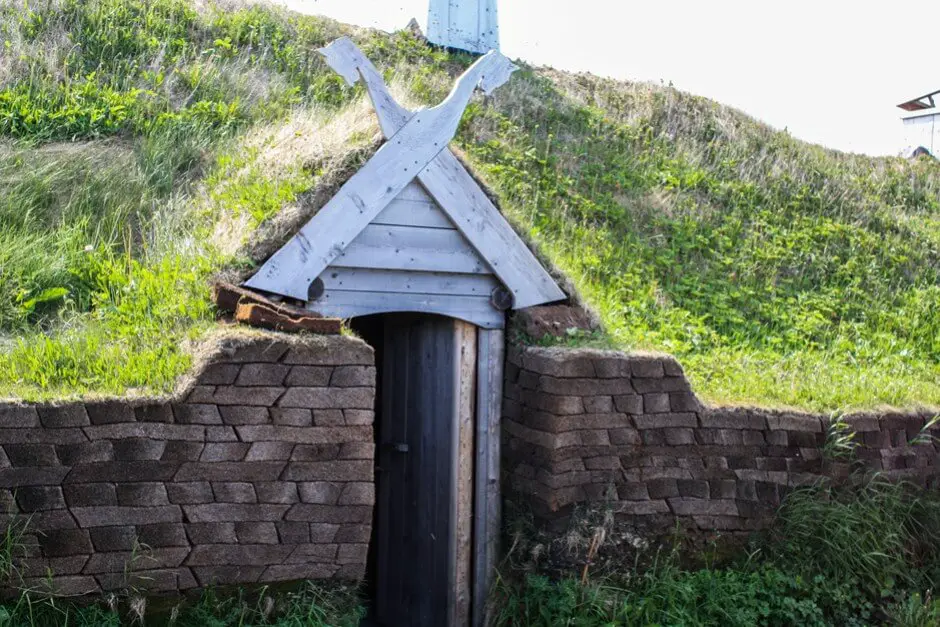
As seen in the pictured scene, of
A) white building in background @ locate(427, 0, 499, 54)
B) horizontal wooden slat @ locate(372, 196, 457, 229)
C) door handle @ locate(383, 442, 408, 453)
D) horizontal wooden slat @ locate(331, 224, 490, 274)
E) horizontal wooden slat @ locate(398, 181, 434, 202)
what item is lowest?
door handle @ locate(383, 442, 408, 453)

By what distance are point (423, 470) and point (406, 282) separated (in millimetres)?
1336

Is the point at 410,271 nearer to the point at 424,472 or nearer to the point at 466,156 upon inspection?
the point at 424,472

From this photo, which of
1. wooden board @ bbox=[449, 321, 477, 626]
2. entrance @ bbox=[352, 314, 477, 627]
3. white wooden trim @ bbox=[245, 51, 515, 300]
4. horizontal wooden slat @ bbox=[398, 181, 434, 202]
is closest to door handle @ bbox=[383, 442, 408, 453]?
entrance @ bbox=[352, 314, 477, 627]

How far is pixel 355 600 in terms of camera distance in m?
5.02

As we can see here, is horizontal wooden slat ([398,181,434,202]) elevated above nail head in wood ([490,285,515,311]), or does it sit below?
above

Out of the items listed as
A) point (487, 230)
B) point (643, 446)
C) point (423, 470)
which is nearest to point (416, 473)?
point (423, 470)

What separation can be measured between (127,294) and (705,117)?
939 cm

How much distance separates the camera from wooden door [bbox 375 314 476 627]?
5996 millimetres

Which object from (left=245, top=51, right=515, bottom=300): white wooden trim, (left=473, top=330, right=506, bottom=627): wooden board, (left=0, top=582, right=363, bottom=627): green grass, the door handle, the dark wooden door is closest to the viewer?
(left=0, top=582, right=363, bottom=627): green grass

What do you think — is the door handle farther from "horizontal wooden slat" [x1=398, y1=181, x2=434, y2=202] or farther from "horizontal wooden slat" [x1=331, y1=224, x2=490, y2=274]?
"horizontal wooden slat" [x1=398, y1=181, x2=434, y2=202]

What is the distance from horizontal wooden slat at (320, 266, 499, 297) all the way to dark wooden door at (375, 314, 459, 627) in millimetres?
274

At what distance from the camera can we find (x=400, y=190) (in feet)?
18.7

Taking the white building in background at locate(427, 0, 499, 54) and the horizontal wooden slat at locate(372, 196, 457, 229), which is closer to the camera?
the horizontal wooden slat at locate(372, 196, 457, 229)

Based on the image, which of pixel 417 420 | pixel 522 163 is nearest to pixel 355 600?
pixel 417 420
